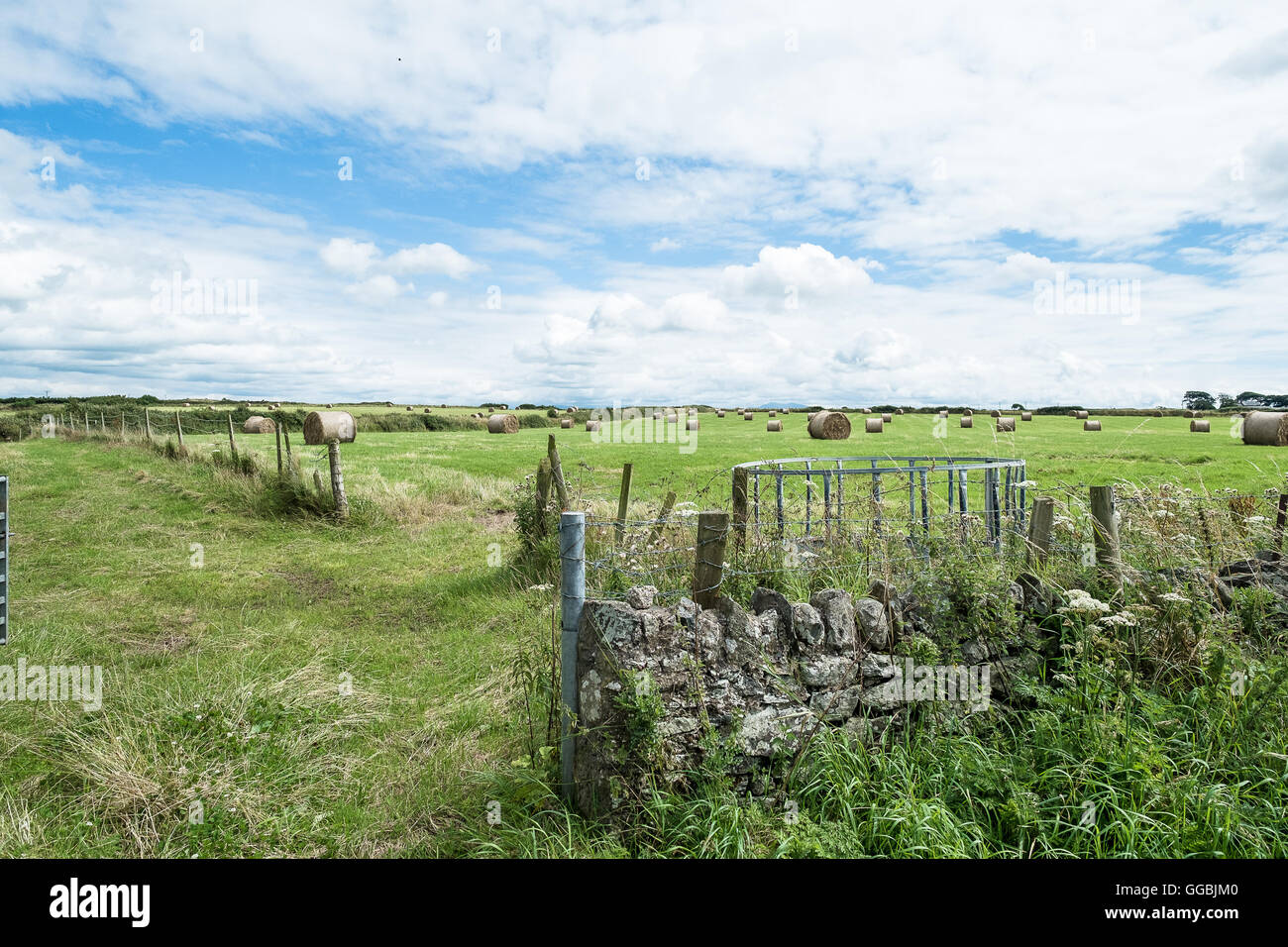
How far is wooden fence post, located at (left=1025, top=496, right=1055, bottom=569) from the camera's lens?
19.1 ft

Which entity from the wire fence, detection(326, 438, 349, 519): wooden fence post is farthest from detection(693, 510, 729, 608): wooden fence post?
detection(326, 438, 349, 519): wooden fence post

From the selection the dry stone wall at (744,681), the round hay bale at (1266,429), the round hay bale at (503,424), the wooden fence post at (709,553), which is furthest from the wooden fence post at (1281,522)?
the round hay bale at (503,424)

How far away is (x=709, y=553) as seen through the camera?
485 cm

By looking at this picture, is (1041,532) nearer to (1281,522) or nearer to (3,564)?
(1281,522)

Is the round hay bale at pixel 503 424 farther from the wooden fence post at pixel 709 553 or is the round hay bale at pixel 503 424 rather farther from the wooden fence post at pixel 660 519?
the wooden fence post at pixel 709 553

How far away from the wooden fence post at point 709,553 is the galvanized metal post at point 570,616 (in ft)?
2.72

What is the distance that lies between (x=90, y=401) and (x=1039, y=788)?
79580 millimetres

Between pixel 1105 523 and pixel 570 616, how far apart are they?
13.9 feet

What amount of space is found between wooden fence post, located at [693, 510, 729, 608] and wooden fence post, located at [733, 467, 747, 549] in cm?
125

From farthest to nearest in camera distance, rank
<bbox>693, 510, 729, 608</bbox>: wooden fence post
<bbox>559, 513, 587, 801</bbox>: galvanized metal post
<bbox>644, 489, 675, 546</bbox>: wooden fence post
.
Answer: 1. <bbox>644, 489, 675, 546</bbox>: wooden fence post
2. <bbox>693, 510, 729, 608</bbox>: wooden fence post
3. <bbox>559, 513, 587, 801</bbox>: galvanized metal post

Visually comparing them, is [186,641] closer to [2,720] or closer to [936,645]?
[2,720]

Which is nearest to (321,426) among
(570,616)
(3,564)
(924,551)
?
(3,564)

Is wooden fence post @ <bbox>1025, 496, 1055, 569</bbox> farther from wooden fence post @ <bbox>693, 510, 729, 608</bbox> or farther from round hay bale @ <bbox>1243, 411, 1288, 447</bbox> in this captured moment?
round hay bale @ <bbox>1243, 411, 1288, 447</bbox>
